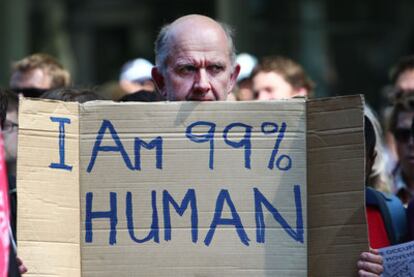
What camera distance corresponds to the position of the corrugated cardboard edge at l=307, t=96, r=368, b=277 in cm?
→ 329

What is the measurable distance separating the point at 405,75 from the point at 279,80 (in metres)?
0.68

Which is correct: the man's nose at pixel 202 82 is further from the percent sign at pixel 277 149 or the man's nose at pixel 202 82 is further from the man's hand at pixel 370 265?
the man's hand at pixel 370 265

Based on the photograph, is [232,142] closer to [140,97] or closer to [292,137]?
[292,137]

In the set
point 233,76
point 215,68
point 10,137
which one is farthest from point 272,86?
point 215,68

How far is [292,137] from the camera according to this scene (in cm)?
335

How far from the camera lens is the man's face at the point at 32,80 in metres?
5.92

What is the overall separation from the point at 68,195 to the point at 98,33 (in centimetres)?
1413

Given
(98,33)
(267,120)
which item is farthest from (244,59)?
(98,33)

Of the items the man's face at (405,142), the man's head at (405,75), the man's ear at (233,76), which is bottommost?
the man's face at (405,142)

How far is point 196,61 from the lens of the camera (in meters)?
3.62

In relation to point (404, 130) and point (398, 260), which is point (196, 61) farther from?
point (404, 130)

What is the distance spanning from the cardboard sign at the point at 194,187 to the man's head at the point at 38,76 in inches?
102

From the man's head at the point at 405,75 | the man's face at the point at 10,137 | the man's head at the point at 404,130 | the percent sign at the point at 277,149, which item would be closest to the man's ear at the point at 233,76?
the percent sign at the point at 277,149

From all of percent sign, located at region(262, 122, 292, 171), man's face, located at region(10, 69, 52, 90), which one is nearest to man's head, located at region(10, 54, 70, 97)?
man's face, located at region(10, 69, 52, 90)
